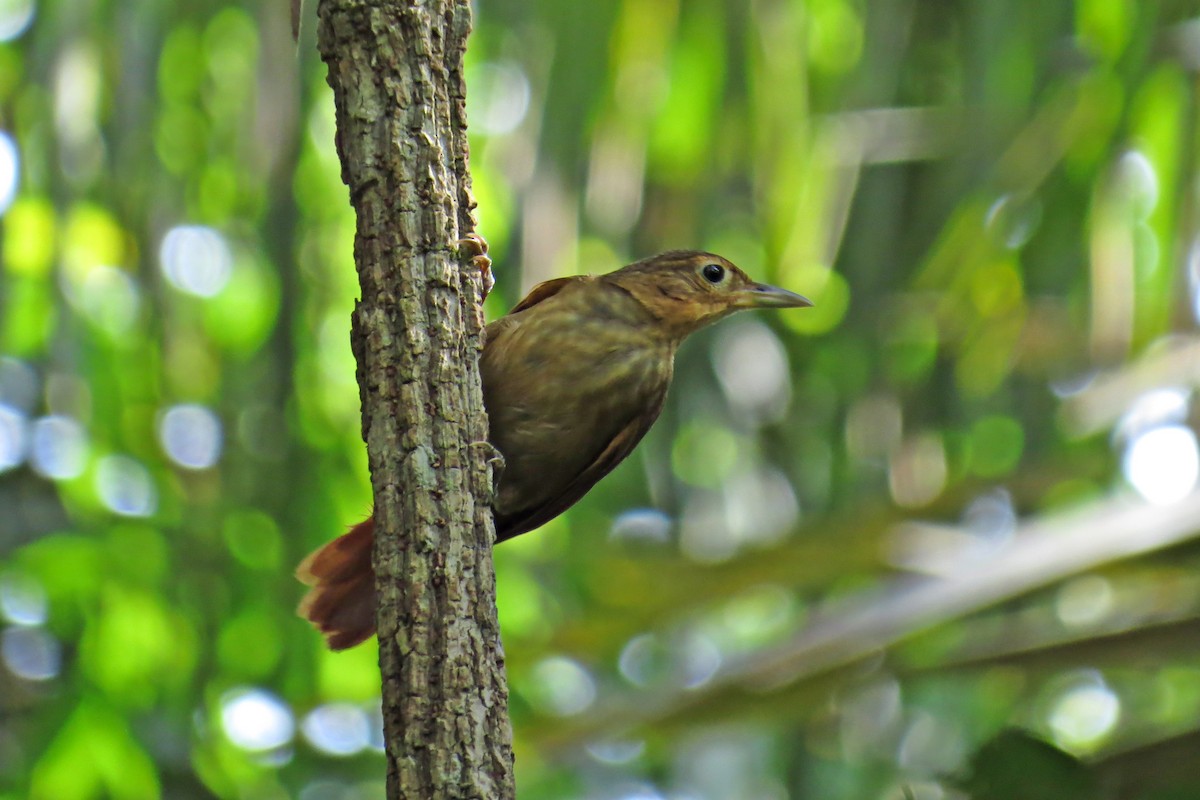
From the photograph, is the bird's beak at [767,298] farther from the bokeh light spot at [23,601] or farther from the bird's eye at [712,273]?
the bokeh light spot at [23,601]

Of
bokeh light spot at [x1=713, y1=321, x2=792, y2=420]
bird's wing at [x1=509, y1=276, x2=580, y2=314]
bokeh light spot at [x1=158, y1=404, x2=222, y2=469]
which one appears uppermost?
bokeh light spot at [x1=158, y1=404, x2=222, y2=469]

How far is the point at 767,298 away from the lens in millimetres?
4137

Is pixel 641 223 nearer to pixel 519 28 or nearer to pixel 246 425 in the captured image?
pixel 519 28

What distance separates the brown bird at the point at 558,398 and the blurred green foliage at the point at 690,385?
0.57ft

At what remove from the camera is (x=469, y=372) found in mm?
2422

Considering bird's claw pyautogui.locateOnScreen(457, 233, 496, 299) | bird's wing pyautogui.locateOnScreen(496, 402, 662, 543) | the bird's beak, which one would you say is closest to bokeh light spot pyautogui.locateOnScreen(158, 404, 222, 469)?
bird's wing pyautogui.locateOnScreen(496, 402, 662, 543)

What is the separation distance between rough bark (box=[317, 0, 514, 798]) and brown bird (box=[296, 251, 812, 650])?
1.16 m

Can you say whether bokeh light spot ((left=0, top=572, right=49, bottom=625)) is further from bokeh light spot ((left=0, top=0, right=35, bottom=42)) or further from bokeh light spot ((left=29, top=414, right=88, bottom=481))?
bokeh light spot ((left=0, top=0, right=35, bottom=42))

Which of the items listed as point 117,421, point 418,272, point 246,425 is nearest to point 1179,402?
point 418,272

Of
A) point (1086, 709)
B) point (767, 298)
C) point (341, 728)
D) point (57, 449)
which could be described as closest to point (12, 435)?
point (57, 449)

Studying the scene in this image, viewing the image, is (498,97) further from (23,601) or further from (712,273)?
(23,601)

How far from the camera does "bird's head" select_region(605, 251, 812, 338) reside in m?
4.07

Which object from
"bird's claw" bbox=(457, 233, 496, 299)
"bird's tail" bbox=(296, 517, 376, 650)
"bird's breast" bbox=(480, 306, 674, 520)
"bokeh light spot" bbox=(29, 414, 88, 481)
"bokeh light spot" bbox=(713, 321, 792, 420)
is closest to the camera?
"bird's claw" bbox=(457, 233, 496, 299)

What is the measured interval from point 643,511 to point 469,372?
4.12m
